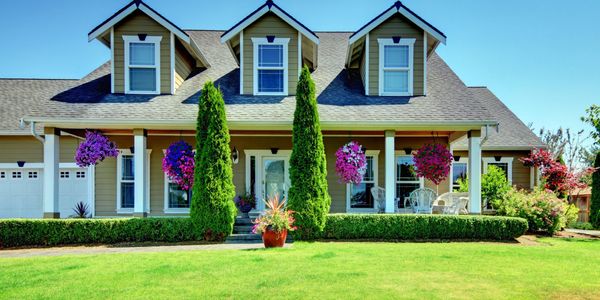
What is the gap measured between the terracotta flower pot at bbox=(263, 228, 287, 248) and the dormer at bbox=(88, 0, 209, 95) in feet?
18.7

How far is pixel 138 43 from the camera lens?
1287cm

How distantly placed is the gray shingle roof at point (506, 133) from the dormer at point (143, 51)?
9.67 meters

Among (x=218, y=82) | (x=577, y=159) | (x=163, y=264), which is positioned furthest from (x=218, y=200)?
(x=577, y=159)

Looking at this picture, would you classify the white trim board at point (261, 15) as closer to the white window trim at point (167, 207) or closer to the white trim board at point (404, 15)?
the white trim board at point (404, 15)

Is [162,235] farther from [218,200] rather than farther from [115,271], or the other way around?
[115,271]

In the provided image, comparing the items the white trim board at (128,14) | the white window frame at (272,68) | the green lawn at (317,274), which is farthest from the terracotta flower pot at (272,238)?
the white trim board at (128,14)

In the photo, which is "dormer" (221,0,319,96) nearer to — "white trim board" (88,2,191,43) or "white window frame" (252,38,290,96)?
"white window frame" (252,38,290,96)

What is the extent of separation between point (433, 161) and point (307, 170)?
3.65 meters

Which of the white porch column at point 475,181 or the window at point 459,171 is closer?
the white porch column at point 475,181

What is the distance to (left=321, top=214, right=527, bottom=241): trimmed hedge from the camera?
1086 centimetres

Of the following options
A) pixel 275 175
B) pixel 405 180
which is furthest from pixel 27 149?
pixel 405 180

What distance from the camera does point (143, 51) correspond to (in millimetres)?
12922

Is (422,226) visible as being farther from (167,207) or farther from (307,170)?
(167,207)

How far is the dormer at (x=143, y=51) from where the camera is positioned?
12.8m
